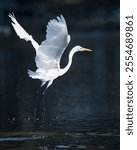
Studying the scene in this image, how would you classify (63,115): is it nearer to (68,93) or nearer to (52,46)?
(52,46)

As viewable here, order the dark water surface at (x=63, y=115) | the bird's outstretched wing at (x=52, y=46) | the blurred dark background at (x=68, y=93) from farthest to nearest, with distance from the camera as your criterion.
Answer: the blurred dark background at (x=68, y=93) → the dark water surface at (x=63, y=115) → the bird's outstretched wing at (x=52, y=46)

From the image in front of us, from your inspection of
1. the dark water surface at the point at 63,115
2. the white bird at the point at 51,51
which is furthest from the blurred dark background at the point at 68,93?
the white bird at the point at 51,51

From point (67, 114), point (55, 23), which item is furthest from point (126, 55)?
point (67, 114)

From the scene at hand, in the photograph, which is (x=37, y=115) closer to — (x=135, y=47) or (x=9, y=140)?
(x=9, y=140)

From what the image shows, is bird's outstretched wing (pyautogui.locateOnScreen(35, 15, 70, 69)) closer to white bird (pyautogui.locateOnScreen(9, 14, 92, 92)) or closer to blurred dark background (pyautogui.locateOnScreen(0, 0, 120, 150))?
white bird (pyautogui.locateOnScreen(9, 14, 92, 92))

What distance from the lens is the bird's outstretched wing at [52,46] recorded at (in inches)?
265

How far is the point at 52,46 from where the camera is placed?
680 cm

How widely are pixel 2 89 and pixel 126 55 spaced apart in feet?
21.3

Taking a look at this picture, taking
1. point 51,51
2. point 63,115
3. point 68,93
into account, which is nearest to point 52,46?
point 51,51

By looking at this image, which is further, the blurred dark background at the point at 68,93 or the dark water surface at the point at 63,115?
the blurred dark background at the point at 68,93

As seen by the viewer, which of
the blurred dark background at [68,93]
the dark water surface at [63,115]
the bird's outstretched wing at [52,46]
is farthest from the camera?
the blurred dark background at [68,93]

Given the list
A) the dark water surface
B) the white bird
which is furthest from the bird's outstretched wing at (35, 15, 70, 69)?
the dark water surface

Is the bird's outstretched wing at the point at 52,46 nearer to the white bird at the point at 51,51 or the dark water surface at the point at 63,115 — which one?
the white bird at the point at 51,51

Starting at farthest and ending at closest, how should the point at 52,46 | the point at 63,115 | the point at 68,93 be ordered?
the point at 68,93, the point at 63,115, the point at 52,46
